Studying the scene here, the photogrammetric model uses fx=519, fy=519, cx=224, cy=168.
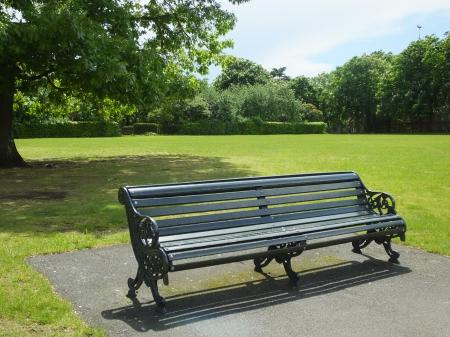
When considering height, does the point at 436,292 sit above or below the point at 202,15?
below

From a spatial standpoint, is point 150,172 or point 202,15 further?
point 202,15

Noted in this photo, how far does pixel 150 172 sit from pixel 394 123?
59475 millimetres

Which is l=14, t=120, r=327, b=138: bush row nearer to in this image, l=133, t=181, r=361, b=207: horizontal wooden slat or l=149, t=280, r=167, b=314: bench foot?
l=133, t=181, r=361, b=207: horizontal wooden slat

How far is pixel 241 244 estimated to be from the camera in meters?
4.63

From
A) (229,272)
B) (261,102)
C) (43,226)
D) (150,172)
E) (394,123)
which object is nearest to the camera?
(229,272)

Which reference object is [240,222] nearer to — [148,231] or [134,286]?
[148,231]

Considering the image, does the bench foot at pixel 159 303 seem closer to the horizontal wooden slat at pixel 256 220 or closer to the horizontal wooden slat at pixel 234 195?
the horizontal wooden slat at pixel 256 220

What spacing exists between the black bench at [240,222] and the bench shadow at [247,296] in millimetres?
161

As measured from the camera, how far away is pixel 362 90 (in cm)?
7306

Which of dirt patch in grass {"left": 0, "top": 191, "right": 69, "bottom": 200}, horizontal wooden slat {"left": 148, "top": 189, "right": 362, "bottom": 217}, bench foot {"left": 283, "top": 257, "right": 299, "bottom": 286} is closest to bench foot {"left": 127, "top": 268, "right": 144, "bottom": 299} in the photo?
horizontal wooden slat {"left": 148, "top": 189, "right": 362, "bottom": 217}

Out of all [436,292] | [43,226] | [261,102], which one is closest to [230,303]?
[436,292]

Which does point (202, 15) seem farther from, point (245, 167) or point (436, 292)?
point (436, 292)

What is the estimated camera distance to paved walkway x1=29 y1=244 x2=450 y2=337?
396 centimetres

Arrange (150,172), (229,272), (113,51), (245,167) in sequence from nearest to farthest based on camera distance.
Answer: (229,272)
(113,51)
(150,172)
(245,167)
